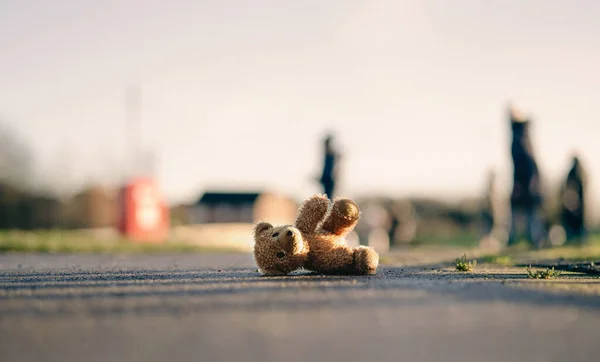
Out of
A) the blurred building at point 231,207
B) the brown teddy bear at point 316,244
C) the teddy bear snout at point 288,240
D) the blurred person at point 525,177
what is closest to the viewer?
the teddy bear snout at point 288,240

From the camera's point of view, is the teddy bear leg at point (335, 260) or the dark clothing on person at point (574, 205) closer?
the teddy bear leg at point (335, 260)

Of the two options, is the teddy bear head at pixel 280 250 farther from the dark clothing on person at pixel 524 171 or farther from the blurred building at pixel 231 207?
the blurred building at pixel 231 207

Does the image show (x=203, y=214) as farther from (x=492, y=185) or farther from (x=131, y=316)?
(x=131, y=316)

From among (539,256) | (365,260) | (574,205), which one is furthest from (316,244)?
(574,205)

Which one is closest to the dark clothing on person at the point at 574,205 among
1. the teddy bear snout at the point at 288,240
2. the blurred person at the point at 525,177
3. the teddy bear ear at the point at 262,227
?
the blurred person at the point at 525,177

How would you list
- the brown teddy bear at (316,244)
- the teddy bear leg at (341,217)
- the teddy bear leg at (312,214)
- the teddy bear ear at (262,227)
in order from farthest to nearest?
the teddy bear ear at (262,227) → the teddy bear leg at (312,214) → the teddy bear leg at (341,217) → the brown teddy bear at (316,244)

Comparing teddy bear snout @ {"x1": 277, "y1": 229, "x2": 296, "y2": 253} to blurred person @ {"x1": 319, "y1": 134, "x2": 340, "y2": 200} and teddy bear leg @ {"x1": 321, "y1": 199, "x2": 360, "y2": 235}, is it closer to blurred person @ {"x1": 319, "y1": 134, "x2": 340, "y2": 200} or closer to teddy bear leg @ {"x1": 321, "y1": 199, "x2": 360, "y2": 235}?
teddy bear leg @ {"x1": 321, "y1": 199, "x2": 360, "y2": 235}

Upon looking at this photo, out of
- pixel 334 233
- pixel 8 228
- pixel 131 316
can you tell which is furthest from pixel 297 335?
pixel 8 228
